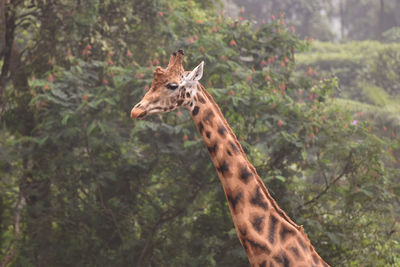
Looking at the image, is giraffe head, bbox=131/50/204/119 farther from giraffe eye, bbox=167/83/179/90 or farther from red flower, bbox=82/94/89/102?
red flower, bbox=82/94/89/102

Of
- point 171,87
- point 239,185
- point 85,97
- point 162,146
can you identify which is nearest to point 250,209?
point 239,185

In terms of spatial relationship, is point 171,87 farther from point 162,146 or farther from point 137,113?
point 162,146

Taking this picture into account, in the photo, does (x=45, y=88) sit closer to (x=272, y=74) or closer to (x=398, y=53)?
(x=272, y=74)

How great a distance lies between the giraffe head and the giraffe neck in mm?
132

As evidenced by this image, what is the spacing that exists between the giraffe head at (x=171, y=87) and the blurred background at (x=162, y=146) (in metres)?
2.83

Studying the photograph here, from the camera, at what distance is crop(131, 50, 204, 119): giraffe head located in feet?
12.1

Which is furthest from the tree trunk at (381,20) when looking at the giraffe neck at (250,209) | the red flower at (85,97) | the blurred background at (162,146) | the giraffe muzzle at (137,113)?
the giraffe muzzle at (137,113)

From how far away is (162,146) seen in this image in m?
7.52

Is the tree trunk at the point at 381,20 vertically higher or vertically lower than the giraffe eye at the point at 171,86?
lower

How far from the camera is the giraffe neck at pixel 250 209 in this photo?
3.71 metres

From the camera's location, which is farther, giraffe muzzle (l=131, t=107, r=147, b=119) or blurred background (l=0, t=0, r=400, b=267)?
blurred background (l=0, t=0, r=400, b=267)

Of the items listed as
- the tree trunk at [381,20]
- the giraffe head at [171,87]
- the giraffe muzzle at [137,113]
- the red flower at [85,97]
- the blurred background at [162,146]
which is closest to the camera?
the giraffe muzzle at [137,113]

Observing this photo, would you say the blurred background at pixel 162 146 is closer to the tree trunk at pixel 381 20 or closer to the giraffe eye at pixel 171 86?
the giraffe eye at pixel 171 86

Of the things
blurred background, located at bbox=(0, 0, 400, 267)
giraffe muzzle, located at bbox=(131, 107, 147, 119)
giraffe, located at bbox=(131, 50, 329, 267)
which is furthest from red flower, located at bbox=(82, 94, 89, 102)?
giraffe muzzle, located at bbox=(131, 107, 147, 119)
